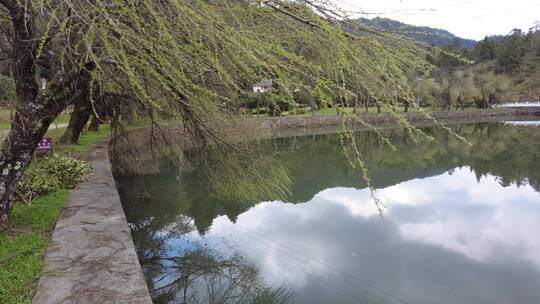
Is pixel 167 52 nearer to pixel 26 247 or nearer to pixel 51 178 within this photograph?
pixel 26 247

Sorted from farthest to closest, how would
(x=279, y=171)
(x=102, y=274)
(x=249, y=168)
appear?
(x=279, y=171) → (x=249, y=168) → (x=102, y=274)

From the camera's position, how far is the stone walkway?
8.57 feet

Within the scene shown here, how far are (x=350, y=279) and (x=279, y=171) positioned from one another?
2070 mm

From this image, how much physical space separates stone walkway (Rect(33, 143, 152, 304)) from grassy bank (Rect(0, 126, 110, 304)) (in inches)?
3.5

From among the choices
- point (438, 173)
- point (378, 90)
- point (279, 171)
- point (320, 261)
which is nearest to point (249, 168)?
point (279, 171)

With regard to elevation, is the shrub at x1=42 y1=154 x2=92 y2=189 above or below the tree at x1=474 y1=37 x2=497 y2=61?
below

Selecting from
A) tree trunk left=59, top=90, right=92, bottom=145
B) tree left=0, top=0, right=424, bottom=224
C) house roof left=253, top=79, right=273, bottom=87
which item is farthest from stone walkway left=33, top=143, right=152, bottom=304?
tree trunk left=59, top=90, right=92, bottom=145

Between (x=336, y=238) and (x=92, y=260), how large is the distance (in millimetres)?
4712

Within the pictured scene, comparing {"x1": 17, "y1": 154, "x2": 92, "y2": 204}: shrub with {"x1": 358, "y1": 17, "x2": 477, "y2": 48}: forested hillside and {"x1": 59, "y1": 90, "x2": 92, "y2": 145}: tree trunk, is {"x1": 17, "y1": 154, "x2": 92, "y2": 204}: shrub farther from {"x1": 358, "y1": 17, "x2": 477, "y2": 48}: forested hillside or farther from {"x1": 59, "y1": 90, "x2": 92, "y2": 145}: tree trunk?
{"x1": 358, "y1": 17, "x2": 477, "y2": 48}: forested hillside

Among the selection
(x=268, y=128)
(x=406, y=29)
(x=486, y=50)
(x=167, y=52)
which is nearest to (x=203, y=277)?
(x=167, y=52)

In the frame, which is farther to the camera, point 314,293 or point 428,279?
point 428,279

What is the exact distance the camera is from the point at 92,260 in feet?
10.4

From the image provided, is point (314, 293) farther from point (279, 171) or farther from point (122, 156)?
point (122, 156)

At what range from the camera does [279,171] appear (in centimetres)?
654
